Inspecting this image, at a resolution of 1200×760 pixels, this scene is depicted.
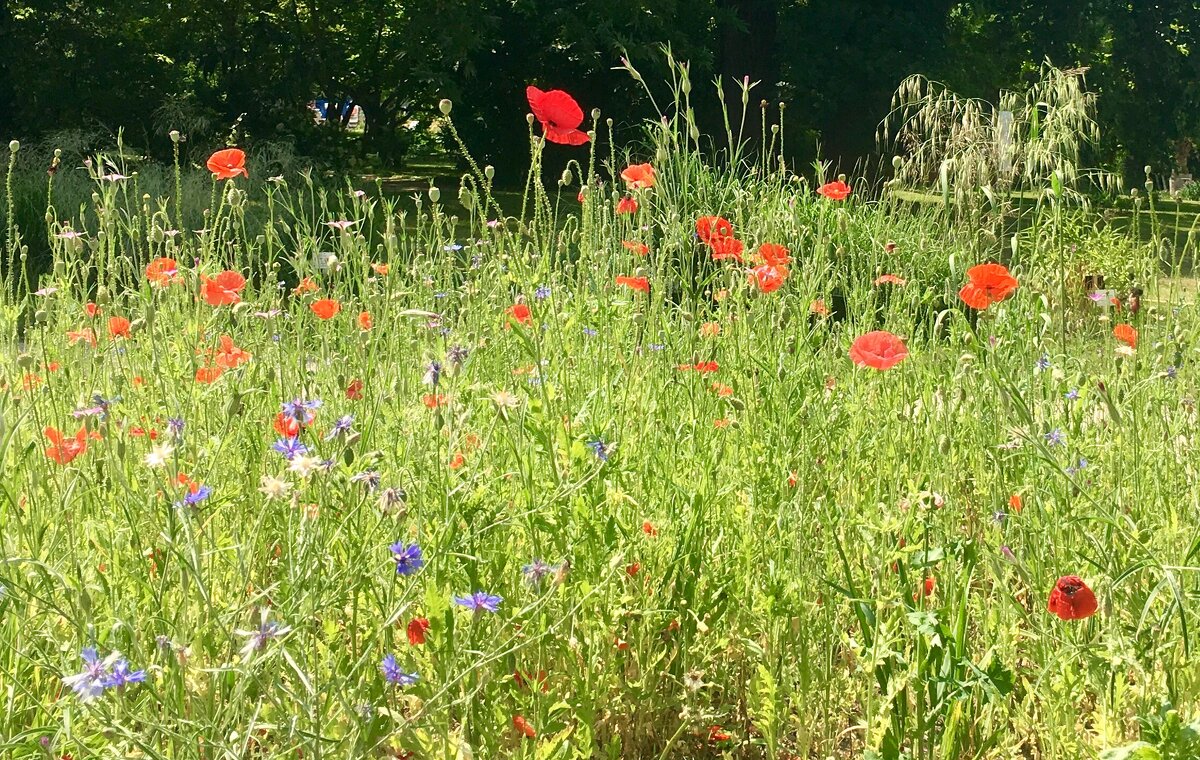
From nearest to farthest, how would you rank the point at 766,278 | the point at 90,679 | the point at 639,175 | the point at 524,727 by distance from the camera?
the point at 90,679, the point at 524,727, the point at 766,278, the point at 639,175

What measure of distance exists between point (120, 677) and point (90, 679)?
0.10 ft

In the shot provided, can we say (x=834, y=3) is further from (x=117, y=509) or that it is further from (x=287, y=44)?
(x=117, y=509)

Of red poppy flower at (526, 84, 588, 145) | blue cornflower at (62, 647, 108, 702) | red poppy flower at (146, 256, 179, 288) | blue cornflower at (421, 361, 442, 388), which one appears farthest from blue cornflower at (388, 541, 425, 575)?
red poppy flower at (146, 256, 179, 288)

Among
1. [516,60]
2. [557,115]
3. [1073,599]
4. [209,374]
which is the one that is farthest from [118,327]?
[516,60]

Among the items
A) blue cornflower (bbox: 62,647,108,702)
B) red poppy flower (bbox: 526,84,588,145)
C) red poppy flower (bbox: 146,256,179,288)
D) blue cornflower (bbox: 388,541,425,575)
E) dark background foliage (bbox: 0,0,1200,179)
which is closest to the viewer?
blue cornflower (bbox: 62,647,108,702)

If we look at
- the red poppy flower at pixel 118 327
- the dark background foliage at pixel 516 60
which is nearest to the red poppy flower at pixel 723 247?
the red poppy flower at pixel 118 327

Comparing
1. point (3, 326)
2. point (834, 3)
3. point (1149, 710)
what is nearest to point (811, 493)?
point (1149, 710)

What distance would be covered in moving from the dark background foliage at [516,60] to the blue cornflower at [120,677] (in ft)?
40.6

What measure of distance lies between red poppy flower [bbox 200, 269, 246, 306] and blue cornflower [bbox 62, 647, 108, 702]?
1.02 metres

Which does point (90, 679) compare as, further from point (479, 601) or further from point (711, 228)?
point (711, 228)

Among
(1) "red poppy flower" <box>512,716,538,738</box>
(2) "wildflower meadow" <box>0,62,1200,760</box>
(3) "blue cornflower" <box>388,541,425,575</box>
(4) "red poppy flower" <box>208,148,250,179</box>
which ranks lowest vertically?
(1) "red poppy flower" <box>512,716,538,738</box>

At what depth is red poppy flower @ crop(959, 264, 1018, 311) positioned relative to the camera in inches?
82.7

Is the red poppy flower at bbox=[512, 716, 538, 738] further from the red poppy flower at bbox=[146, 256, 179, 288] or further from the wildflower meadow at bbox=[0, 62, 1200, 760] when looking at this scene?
the red poppy flower at bbox=[146, 256, 179, 288]

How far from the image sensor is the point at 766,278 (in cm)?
251
